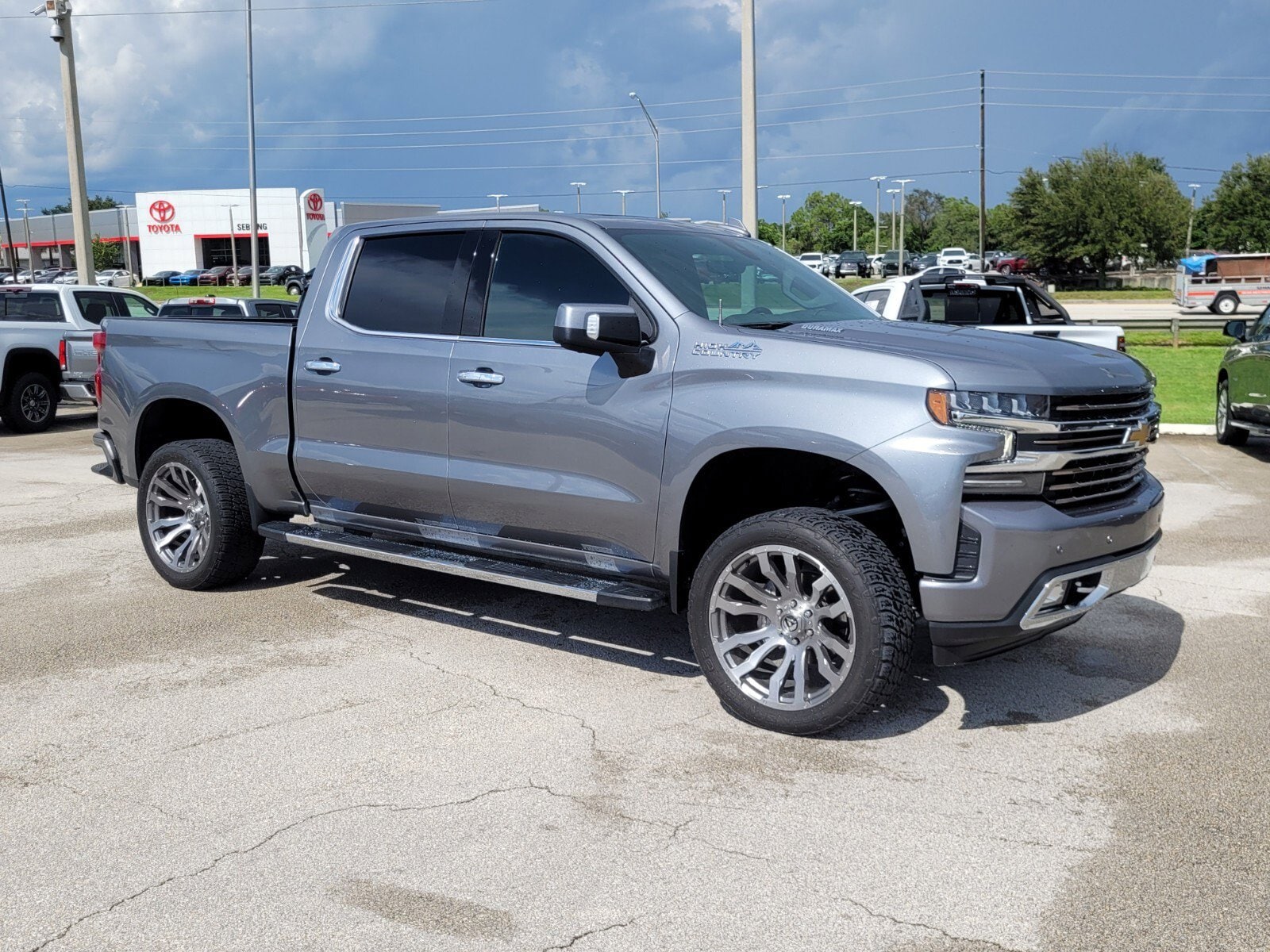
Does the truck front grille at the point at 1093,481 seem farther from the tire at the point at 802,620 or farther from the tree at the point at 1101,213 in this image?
the tree at the point at 1101,213

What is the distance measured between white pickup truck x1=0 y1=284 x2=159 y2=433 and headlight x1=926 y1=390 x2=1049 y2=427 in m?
12.9

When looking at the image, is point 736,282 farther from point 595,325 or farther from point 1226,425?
point 1226,425

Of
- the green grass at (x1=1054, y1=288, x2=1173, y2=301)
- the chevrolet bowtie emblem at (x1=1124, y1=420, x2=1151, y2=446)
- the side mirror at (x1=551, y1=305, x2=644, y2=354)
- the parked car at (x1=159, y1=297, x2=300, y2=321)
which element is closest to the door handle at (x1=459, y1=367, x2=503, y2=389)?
the side mirror at (x1=551, y1=305, x2=644, y2=354)

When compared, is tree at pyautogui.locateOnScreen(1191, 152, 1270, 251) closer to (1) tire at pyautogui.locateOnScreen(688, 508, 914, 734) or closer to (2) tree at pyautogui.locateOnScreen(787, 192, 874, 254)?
(2) tree at pyautogui.locateOnScreen(787, 192, 874, 254)

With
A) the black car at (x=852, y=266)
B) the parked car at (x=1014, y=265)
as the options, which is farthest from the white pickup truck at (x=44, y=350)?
the black car at (x=852, y=266)

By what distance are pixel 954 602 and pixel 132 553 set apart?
5.94 m

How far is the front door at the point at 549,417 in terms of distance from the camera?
5141 mm

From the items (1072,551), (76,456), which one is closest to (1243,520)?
(1072,551)

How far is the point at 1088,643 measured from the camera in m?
6.07

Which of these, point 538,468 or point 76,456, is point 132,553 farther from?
point 76,456

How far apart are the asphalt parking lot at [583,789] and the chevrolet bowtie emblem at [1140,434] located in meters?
1.12

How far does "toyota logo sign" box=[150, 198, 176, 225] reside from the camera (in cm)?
9025

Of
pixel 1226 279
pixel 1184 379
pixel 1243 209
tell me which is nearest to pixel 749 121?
pixel 1184 379

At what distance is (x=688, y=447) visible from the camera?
4953 millimetres
